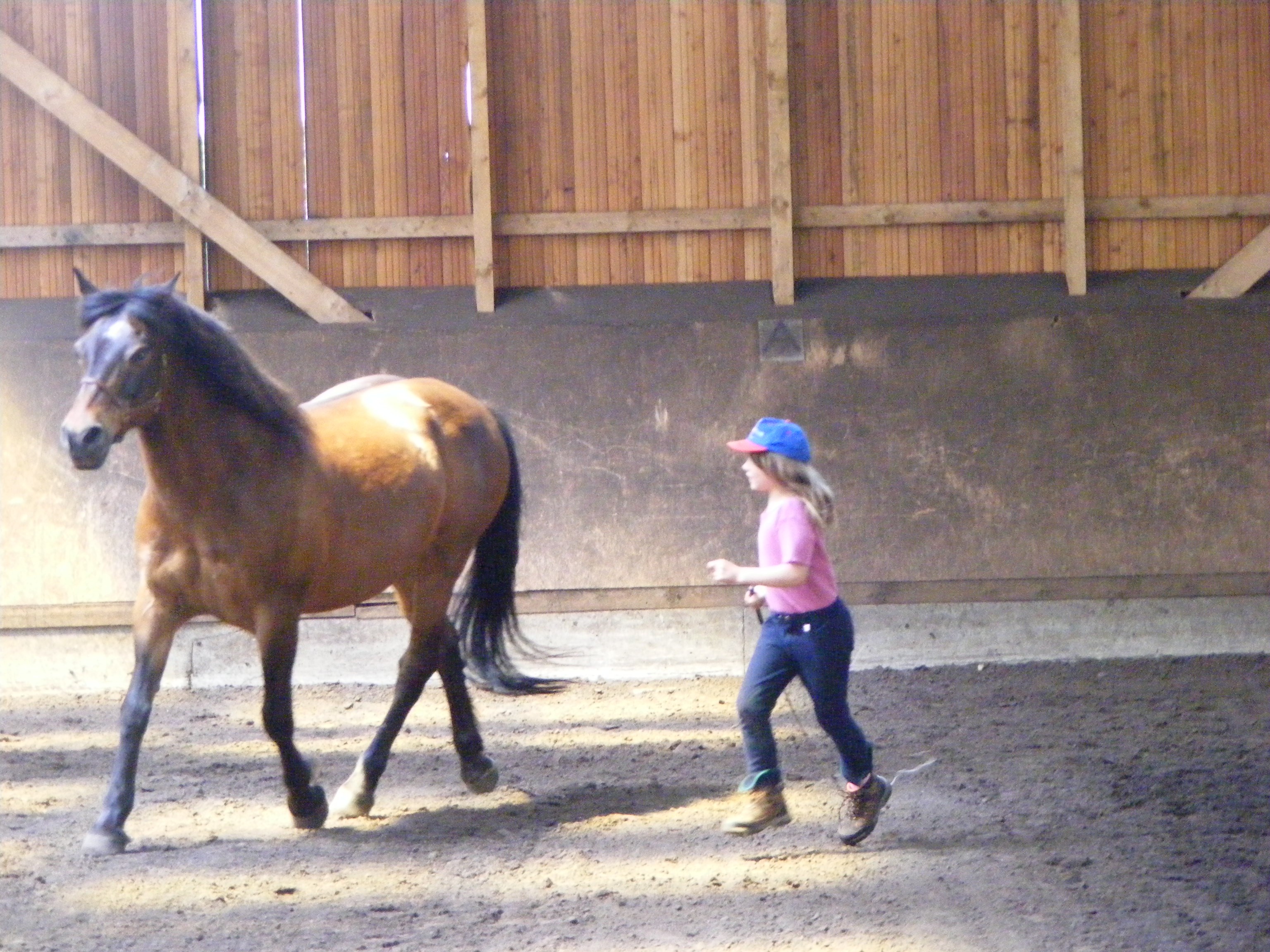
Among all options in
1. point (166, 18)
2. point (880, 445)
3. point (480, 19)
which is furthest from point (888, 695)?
point (166, 18)

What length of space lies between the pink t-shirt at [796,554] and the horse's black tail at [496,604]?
5.68 ft

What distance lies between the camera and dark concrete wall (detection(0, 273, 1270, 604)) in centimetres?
722

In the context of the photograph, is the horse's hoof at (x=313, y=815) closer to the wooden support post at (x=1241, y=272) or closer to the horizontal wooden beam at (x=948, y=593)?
the horizontal wooden beam at (x=948, y=593)

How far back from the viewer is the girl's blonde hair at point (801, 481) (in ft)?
12.9

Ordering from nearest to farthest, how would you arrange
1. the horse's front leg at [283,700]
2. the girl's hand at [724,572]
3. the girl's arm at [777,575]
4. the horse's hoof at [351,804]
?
the girl's hand at [724,572], the girl's arm at [777,575], the horse's front leg at [283,700], the horse's hoof at [351,804]

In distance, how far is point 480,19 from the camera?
6992 millimetres

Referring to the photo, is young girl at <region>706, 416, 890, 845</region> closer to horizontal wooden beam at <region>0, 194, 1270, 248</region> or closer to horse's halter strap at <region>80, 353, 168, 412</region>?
horse's halter strap at <region>80, 353, 168, 412</region>

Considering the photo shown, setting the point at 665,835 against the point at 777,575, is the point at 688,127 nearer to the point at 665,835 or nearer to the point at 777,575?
the point at 777,575

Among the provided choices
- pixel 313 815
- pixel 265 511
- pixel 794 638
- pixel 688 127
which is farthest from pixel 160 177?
pixel 794 638

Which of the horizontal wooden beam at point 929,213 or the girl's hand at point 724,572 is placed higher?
the horizontal wooden beam at point 929,213

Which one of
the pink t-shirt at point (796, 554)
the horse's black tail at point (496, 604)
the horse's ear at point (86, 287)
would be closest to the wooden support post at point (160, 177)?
the horse's black tail at point (496, 604)

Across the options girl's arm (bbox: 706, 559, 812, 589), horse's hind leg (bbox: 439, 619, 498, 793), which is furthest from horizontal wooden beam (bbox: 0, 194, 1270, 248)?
girl's arm (bbox: 706, 559, 812, 589)

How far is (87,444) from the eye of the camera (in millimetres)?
3768

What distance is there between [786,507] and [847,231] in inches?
147
